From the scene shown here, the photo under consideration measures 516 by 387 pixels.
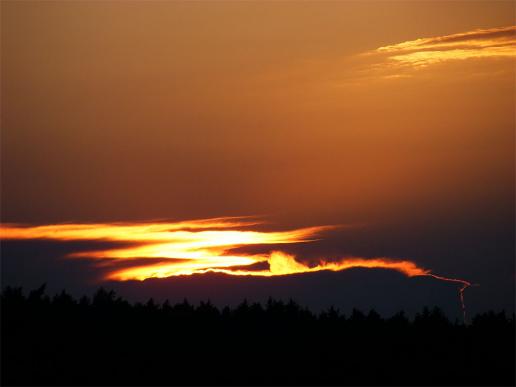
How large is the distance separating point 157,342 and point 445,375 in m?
17.9

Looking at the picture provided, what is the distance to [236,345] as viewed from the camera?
2430 inches

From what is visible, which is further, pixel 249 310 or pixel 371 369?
pixel 249 310

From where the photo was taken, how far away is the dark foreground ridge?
183ft

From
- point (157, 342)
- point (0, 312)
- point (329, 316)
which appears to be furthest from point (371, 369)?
point (0, 312)

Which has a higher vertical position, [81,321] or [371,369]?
[81,321]

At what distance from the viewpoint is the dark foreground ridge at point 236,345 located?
55.7 metres

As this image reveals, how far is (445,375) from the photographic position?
185ft

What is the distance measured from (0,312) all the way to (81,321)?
565 cm

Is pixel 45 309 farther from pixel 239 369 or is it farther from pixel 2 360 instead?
pixel 239 369

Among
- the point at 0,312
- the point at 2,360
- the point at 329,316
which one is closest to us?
the point at 2,360

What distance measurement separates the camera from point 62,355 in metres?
56.0

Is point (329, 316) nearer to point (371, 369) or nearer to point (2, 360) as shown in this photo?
point (371, 369)

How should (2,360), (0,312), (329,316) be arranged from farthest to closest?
(329,316) → (0,312) → (2,360)

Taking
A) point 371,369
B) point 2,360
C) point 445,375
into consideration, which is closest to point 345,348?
point 371,369
